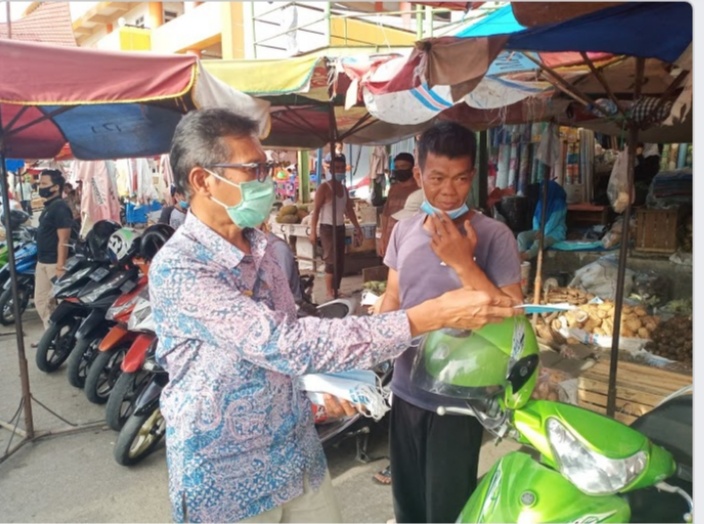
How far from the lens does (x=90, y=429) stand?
12.6 feet

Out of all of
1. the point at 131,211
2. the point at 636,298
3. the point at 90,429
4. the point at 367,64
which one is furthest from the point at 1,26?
the point at 131,211

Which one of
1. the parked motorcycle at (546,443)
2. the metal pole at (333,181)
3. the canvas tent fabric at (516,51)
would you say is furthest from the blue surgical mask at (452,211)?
the metal pole at (333,181)

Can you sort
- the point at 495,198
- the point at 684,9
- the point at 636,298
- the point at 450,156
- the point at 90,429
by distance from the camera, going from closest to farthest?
the point at 450,156 < the point at 684,9 < the point at 90,429 < the point at 636,298 < the point at 495,198

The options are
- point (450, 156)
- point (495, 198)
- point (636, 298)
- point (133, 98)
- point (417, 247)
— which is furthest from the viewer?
point (495, 198)

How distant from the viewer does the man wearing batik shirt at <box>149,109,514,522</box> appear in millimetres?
1145

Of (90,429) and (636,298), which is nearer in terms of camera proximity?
(90,429)

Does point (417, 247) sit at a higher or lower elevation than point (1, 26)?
lower

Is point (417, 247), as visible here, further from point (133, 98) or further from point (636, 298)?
point (636, 298)

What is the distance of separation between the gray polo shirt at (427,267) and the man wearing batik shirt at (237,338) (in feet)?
1.61

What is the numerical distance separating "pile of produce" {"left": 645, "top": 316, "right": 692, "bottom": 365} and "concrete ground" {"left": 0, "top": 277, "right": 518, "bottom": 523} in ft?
5.52

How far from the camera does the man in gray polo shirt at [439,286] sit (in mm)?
1690

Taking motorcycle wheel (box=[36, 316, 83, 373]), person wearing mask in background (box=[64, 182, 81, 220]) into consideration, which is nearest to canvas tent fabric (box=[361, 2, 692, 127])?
motorcycle wheel (box=[36, 316, 83, 373])

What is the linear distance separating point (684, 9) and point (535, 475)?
216 centimetres

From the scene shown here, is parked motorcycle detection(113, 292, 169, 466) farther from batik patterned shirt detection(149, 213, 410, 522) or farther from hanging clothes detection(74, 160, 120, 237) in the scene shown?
hanging clothes detection(74, 160, 120, 237)
